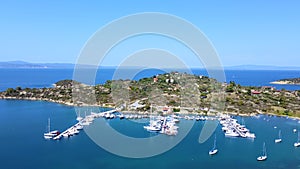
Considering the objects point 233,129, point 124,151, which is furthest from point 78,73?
point 233,129

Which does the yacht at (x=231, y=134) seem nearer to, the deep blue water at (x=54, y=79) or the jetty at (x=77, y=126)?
the deep blue water at (x=54, y=79)

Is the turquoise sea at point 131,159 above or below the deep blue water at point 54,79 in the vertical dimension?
below

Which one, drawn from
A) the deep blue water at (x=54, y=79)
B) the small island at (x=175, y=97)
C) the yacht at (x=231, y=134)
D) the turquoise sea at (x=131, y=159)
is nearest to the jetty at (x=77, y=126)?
the turquoise sea at (x=131, y=159)

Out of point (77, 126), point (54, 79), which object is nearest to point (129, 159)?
point (77, 126)

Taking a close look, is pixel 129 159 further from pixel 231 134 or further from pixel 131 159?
pixel 231 134

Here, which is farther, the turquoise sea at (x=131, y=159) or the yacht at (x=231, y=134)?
the yacht at (x=231, y=134)

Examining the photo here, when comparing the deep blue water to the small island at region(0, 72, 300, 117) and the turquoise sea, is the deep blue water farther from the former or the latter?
the turquoise sea
